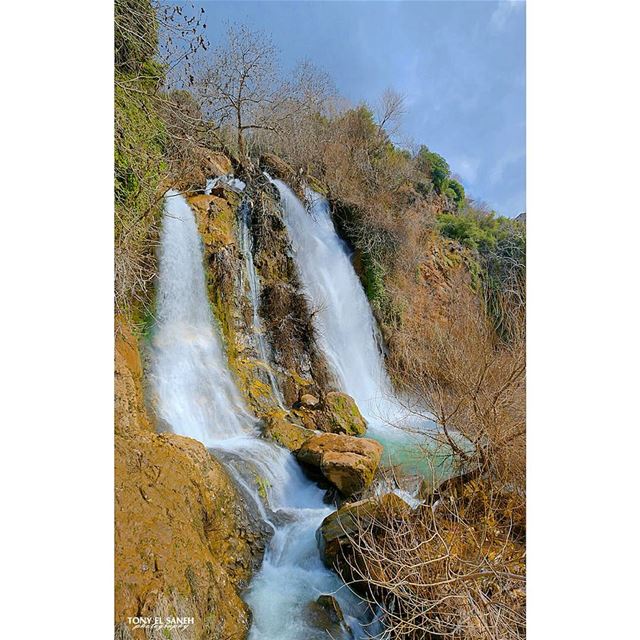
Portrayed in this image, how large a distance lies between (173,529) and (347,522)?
891 millimetres

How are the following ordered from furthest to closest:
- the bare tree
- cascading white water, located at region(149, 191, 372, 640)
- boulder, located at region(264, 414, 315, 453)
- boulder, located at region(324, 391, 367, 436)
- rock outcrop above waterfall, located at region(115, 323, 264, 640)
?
boulder, located at region(324, 391, 367, 436)
boulder, located at region(264, 414, 315, 453)
the bare tree
cascading white water, located at region(149, 191, 372, 640)
rock outcrop above waterfall, located at region(115, 323, 264, 640)

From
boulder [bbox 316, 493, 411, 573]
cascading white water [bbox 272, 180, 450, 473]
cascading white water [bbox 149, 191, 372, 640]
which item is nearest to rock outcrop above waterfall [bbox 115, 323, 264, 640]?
cascading white water [bbox 149, 191, 372, 640]

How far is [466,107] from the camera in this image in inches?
82.4

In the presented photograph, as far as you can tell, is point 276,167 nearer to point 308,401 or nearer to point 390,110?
point 390,110

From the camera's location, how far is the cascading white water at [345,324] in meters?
2.88

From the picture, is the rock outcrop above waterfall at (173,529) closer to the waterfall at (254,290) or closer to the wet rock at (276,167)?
the waterfall at (254,290)

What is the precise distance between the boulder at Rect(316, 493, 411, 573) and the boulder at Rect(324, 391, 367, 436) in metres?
0.87

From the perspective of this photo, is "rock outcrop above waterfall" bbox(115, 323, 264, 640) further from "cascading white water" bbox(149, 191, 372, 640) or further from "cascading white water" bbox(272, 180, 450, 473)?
"cascading white water" bbox(272, 180, 450, 473)

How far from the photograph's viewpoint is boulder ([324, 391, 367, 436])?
10.1ft

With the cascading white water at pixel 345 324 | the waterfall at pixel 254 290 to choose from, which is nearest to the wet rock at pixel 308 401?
the waterfall at pixel 254 290

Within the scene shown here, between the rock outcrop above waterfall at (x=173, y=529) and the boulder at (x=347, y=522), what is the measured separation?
1.19ft
